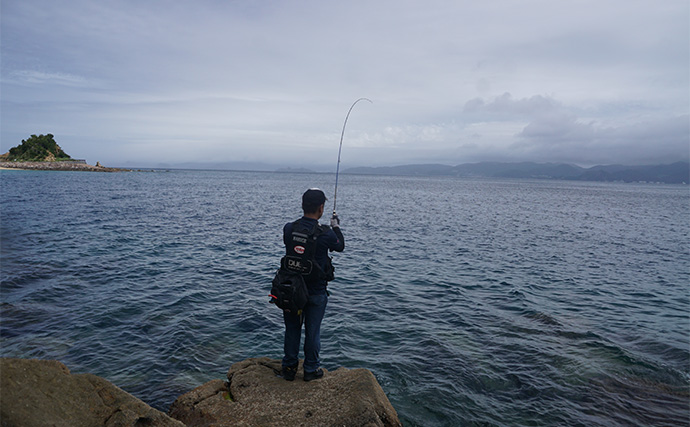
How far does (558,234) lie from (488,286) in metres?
19.1

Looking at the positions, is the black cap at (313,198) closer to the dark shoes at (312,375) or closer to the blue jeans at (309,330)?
the blue jeans at (309,330)

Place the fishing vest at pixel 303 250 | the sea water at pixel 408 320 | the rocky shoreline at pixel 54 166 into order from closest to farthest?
the fishing vest at pixel 303 250
the sea water at pixel 408 320
the rocky shoreline at pixel 54 166

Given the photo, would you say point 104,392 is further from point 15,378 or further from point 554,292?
point 554,292

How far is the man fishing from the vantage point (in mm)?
5699

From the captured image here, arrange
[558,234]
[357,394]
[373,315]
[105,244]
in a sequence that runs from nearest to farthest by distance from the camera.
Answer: [357,394] < [373,315] < [105,244] < [558,234]

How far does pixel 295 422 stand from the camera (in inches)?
201

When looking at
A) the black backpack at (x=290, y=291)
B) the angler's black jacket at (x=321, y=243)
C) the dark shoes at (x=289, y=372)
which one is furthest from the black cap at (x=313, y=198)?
the dark shoes at (x=289, y=372)

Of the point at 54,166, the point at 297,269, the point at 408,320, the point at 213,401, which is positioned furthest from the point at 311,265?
the point at 54,166

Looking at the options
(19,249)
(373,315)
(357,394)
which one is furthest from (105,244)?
(357,394)

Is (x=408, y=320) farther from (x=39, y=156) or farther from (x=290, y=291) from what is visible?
(x=39, y=156)

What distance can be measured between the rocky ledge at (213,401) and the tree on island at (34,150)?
554ft

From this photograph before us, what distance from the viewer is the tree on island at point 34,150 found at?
136125 mm

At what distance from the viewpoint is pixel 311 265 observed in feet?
18.7

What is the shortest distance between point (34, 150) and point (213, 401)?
560 ft
